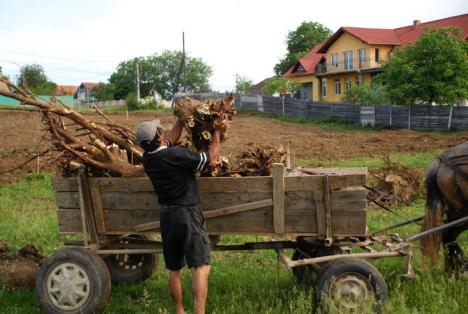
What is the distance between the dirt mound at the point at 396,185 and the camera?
32.4 feet

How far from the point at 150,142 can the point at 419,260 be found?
3475 millimetres

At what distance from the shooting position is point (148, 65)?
3561 inches

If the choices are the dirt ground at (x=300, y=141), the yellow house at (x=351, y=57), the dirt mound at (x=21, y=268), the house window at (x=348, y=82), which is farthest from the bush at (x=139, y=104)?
the dirt mound at (x=21, y=268)

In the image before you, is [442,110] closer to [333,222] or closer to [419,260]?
[419,260]

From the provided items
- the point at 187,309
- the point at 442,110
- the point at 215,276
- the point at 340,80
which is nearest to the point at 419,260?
the point at 215,276

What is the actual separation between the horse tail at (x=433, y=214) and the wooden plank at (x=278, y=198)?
6.52 feet

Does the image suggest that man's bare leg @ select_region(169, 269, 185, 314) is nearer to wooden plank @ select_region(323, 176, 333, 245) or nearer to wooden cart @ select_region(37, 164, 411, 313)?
wooden cart @ select_region(37, 164, 411, 313)

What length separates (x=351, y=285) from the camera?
463 centimetres

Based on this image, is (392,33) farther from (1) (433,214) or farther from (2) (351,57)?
(1) (433,214)

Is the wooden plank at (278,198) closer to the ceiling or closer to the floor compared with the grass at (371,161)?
closer to the ceiling

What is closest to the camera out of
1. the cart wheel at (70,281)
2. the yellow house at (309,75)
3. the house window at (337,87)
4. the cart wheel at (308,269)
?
the cart wheel at (70,281)

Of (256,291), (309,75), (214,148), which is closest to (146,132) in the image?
(214,148)

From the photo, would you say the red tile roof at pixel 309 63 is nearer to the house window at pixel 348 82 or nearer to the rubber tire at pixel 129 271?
the house window at pixel 348 82

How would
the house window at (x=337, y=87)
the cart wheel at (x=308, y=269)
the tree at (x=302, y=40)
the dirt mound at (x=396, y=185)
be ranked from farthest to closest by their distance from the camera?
the tree at (x=302, y=40), the house window at (x=337, y=87), the dirt mound at (x=396, y=185), the cart wheel at (x=308, y=269)
